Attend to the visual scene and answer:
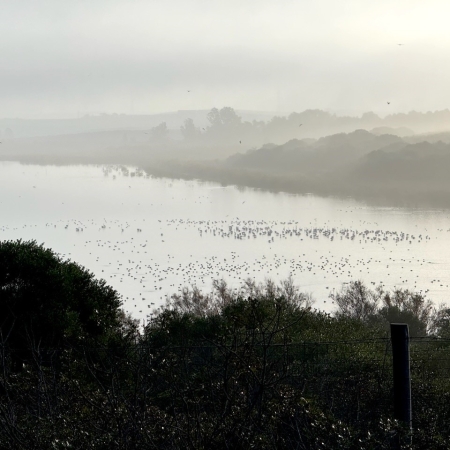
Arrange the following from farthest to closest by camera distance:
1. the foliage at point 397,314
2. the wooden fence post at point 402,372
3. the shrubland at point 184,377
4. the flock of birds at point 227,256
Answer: the flock of birds at point 227,256 < the foliage at point 397,314 < the wooden fence post at point 402,372 < the shrubland at point 184,377

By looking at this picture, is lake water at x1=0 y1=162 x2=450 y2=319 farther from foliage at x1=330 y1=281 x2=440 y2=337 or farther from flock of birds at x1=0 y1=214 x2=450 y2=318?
foliage at x1=330 y1=281 x2=440 y2=337

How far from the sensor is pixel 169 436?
506 centimetres

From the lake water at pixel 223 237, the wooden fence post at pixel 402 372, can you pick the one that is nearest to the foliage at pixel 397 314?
the lake water at pixel 223 237

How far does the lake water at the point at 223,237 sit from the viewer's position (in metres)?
49.9

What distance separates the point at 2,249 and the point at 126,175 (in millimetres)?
113134

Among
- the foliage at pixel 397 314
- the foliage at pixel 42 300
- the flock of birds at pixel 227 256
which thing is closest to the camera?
the foliage at pixel 42 300

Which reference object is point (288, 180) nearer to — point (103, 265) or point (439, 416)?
point (103, 265)

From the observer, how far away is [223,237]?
70688 millimetres

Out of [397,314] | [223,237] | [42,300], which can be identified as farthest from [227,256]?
[42,300]

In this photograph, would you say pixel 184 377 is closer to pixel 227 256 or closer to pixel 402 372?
pixel 402 372

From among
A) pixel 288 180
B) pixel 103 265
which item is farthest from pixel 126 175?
pixel 103 265

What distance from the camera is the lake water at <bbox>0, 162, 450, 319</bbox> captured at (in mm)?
49906

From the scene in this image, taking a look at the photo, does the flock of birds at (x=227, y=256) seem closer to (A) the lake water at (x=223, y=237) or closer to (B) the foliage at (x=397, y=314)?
(A) the lake water at (x=223, y=237)

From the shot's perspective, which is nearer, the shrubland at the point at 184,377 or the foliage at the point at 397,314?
the shrubland at the point at 184,377
